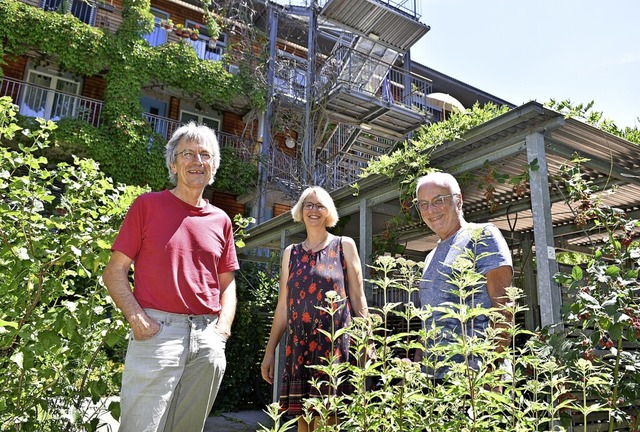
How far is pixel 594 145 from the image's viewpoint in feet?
11.3

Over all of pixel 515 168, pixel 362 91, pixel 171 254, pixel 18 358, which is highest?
pixel 362 91

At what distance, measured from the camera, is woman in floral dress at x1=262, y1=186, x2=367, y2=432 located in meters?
2.60

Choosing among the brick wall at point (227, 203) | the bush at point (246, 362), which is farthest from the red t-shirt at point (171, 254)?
the brick wall at point (227, 203)

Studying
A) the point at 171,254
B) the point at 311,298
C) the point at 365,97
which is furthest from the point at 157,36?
the point at 171,254

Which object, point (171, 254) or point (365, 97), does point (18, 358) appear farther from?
point (365, 97)

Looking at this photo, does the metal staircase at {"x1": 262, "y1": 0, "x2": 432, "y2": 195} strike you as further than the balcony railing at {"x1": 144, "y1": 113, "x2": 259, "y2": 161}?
No

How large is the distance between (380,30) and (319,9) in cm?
202

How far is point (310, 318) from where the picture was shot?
2.69m

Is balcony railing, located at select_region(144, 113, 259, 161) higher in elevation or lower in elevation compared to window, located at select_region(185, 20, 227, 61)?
lower

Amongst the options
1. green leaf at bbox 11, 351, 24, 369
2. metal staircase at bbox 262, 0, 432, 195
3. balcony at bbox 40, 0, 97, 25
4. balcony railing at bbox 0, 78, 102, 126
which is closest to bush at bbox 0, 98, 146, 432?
green leaf at bbox 11, 351, 24, 369

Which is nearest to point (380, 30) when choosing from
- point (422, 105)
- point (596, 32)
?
point (422, 105)

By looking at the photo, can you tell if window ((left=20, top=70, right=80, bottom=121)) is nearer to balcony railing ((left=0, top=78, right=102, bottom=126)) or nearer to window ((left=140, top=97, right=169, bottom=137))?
balcony railing ((left=0, top=78, right=102, bottom=126))

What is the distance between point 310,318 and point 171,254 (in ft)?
3.13

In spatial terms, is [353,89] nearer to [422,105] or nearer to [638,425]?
[422,105]
